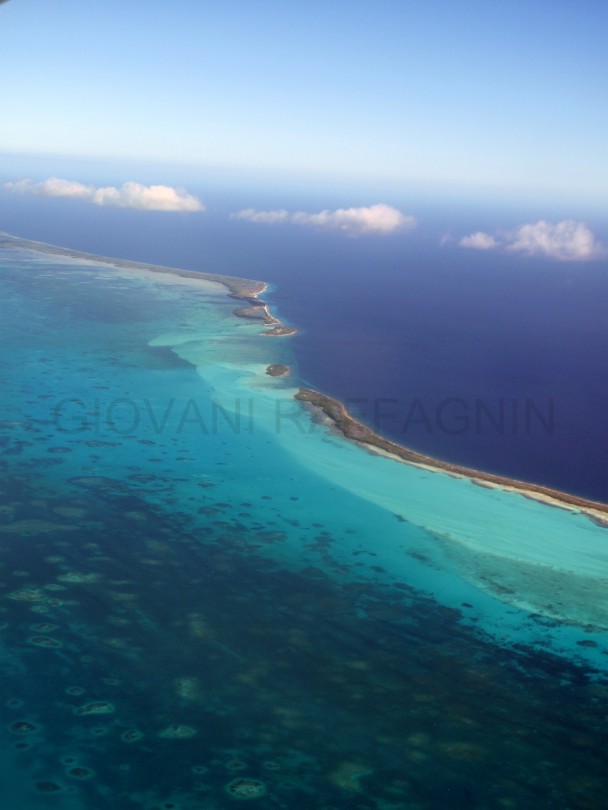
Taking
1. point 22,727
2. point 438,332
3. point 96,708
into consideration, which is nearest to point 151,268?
point 438,332

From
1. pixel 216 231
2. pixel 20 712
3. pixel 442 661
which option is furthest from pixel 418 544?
pixel 216 231

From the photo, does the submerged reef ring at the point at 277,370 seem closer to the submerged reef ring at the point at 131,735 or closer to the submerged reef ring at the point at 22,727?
the submerged reef ring at the point at 131,735

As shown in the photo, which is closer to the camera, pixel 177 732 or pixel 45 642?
pixel 177 732

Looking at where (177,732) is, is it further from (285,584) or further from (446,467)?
(446,467)

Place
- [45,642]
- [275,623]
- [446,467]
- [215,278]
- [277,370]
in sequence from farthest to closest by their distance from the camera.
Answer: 1. [215,278]
2. [277,370]
3. [446,467]
4. [275,623]
5. [45,642]

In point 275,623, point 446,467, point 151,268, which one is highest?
point 151,268

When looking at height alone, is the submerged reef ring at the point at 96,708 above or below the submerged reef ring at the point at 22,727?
above

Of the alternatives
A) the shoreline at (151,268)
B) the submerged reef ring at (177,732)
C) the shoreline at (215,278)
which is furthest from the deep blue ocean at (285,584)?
the shoreline at (151,268)

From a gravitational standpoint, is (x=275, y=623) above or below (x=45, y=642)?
above

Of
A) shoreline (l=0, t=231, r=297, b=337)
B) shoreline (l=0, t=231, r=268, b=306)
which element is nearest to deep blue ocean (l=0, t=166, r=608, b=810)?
shoreline (l=0, t=231, r=297, b=337)
